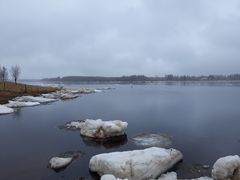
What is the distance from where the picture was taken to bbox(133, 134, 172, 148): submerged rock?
2180cm

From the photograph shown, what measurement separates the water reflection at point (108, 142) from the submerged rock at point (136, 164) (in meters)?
5.92

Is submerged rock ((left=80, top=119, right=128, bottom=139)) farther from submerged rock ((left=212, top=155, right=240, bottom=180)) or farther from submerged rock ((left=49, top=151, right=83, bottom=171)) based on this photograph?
submerged rock ((left=212, top=155, right=240, bottom=180))

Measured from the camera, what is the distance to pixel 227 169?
45.1 ft

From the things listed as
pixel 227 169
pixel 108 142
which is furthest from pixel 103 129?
pixel 227 169

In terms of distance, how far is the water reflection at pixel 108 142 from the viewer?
2228 centimetres

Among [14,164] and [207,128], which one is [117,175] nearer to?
[14,164]

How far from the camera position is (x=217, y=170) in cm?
1395

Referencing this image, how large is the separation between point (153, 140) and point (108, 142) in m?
3.75

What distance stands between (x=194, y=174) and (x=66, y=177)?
7.17 meters

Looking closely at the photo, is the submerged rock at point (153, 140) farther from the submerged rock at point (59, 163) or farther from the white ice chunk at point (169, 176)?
the submerged rock at point (59, 163)

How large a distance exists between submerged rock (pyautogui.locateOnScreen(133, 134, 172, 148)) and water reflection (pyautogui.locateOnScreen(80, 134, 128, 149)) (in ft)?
3.66

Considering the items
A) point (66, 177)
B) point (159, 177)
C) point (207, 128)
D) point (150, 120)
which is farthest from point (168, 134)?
point (66, 177)

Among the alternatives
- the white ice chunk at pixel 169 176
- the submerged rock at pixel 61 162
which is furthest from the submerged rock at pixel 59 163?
the white ice chunk at pixel 169 176

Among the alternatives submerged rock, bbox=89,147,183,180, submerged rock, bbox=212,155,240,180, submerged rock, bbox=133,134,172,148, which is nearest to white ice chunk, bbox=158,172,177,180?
submerged rock, bbox=89,147,183,180
